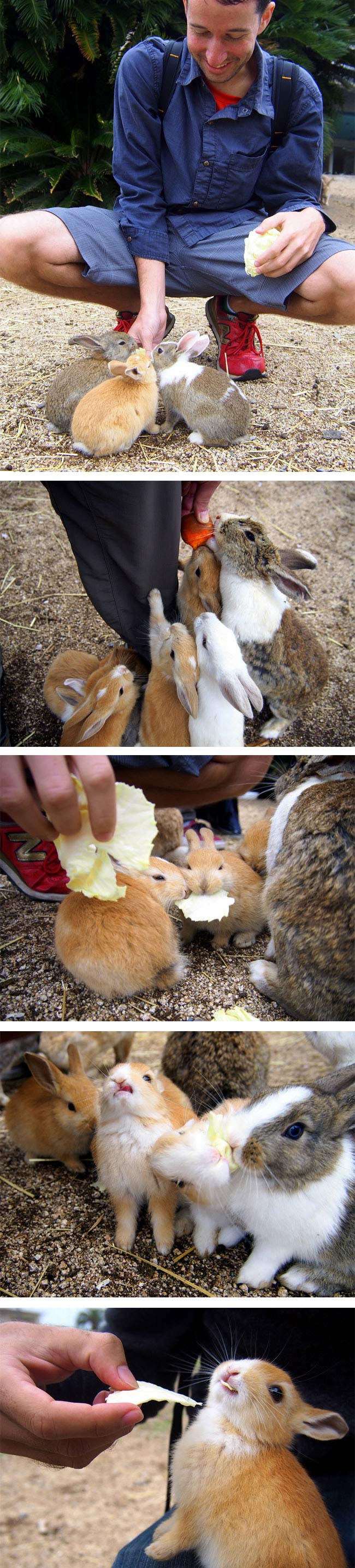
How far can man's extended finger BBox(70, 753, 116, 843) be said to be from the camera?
1.41 meters

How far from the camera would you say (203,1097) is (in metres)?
1.54

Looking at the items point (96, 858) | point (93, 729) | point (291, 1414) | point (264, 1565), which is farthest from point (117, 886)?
point (264, 1565)

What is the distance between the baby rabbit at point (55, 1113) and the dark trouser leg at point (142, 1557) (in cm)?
53

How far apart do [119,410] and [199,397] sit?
0.51ft

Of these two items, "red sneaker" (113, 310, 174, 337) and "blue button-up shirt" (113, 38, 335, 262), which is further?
"red sneaker" (113, 310, 174, 337)

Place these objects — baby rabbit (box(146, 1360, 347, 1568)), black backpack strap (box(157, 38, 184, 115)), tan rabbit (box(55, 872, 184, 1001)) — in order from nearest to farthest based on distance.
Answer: baby rabbit (box(146, 1360, 347, 1568)) < black backpack strap (box(157, 38, 184, 115)) < tan rabbit (box(55, 872, 184, 1001))

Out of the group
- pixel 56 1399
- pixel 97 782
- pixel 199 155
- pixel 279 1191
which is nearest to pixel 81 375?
pixel 199 155

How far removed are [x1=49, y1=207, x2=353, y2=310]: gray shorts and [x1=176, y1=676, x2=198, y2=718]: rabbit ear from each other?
2.16 ft

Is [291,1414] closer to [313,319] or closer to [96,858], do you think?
[96,858]

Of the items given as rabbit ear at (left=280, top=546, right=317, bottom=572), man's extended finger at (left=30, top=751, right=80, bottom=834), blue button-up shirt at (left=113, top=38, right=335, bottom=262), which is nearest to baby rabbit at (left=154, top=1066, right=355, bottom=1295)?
man's extended finger at (left=30, top=751, right=80, bottom=834)

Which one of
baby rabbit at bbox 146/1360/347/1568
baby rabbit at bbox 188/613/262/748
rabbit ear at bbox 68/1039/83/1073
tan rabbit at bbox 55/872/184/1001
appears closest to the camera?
baby rabbit at bbox 146/1360/347/1568

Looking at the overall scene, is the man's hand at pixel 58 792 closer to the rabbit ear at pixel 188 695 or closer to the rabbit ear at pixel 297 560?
the rabbit ear at pixel 188 695

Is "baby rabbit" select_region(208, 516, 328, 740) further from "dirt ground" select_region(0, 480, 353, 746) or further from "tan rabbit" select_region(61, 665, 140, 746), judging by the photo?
"tan rabbit" select_region(61, 665, 140, 746)

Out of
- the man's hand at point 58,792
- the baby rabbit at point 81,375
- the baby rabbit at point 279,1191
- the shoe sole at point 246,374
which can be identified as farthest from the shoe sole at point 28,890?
the shoe sole at point 246,374
